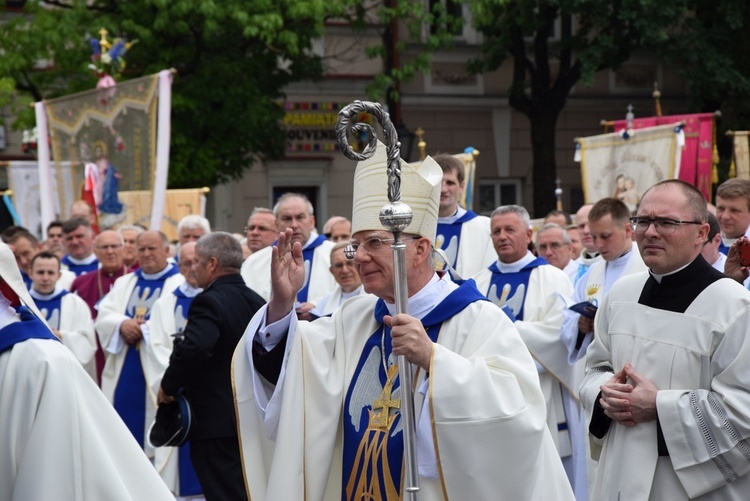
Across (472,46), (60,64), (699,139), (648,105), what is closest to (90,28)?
(60,64)

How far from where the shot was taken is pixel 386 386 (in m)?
4.85

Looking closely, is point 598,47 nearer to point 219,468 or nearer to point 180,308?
point 180,308

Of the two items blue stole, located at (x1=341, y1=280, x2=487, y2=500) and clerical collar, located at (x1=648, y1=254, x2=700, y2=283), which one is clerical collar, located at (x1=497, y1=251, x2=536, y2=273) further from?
blue stole, located at (x1=341, y1=280, x2=487, y2=500)

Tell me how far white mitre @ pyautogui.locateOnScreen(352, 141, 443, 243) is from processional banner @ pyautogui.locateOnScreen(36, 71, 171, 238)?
9.47 m

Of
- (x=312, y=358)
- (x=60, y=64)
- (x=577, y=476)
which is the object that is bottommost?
(x=577, y=476)

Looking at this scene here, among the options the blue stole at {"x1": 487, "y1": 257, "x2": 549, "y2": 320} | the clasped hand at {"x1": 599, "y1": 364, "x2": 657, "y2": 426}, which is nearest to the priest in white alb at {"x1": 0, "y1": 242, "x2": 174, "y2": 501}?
the clasped hand at {"x1": 599, "y1": 364, "x2": 657, "y2": 426}

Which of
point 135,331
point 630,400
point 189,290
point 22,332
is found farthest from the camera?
point 135,331

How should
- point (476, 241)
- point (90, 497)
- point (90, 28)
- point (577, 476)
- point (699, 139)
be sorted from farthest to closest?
1. point (90, 28)
2. point (699, 139)
3. point (476, 241)
4. point (577, 476)
5. point (90, 497)

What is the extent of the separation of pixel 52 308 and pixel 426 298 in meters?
6.52

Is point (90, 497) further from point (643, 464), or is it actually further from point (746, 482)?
point (746, 482)

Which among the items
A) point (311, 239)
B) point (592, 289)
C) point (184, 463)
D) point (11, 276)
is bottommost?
point (184, 463)

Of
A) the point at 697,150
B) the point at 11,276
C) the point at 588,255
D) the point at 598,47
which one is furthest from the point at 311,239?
the point at 598,47

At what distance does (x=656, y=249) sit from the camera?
508 cm

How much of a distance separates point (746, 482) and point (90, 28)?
47.0ft
